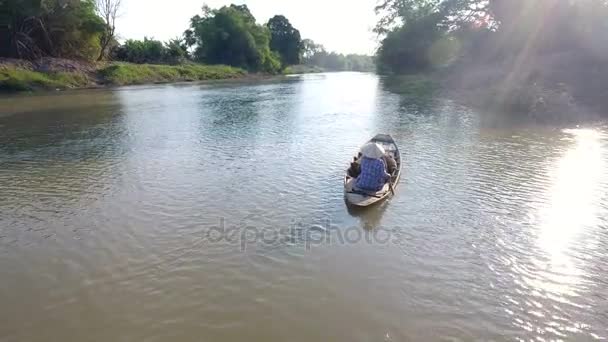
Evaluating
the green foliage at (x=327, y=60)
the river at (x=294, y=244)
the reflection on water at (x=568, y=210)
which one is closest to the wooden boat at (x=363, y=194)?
the river at (x=294, y=244)

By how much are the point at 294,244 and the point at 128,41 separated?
6123cm

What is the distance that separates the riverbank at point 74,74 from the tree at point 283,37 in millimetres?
52169

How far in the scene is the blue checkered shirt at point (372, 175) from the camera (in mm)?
9883

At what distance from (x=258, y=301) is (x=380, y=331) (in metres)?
1.96

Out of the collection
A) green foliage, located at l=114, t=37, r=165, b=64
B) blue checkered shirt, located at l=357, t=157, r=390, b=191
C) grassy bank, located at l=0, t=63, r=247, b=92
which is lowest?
blue checkered shirt, located at l=357, t=157, r=390, b=191

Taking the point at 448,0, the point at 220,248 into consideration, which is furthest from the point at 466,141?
the point at 448,0

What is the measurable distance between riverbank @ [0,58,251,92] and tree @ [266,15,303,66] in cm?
5217

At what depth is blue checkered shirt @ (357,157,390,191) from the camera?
389 inches

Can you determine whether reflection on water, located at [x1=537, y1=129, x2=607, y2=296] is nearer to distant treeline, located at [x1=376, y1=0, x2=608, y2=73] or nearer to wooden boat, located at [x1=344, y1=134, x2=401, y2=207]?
wooden boat, located at [x1=344, y1=134, x2=401, y2=207]

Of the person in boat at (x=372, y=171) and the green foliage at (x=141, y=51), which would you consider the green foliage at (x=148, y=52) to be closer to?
the green foliage at (x=141, y=51)

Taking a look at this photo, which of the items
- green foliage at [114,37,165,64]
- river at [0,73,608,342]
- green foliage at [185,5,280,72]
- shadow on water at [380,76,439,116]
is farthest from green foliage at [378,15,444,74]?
river at [0,73,608,342]

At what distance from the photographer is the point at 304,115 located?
25.8 m

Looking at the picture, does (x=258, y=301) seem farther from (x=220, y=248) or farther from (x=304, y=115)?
(x=304, y=115)

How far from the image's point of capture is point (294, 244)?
799 centimetres
